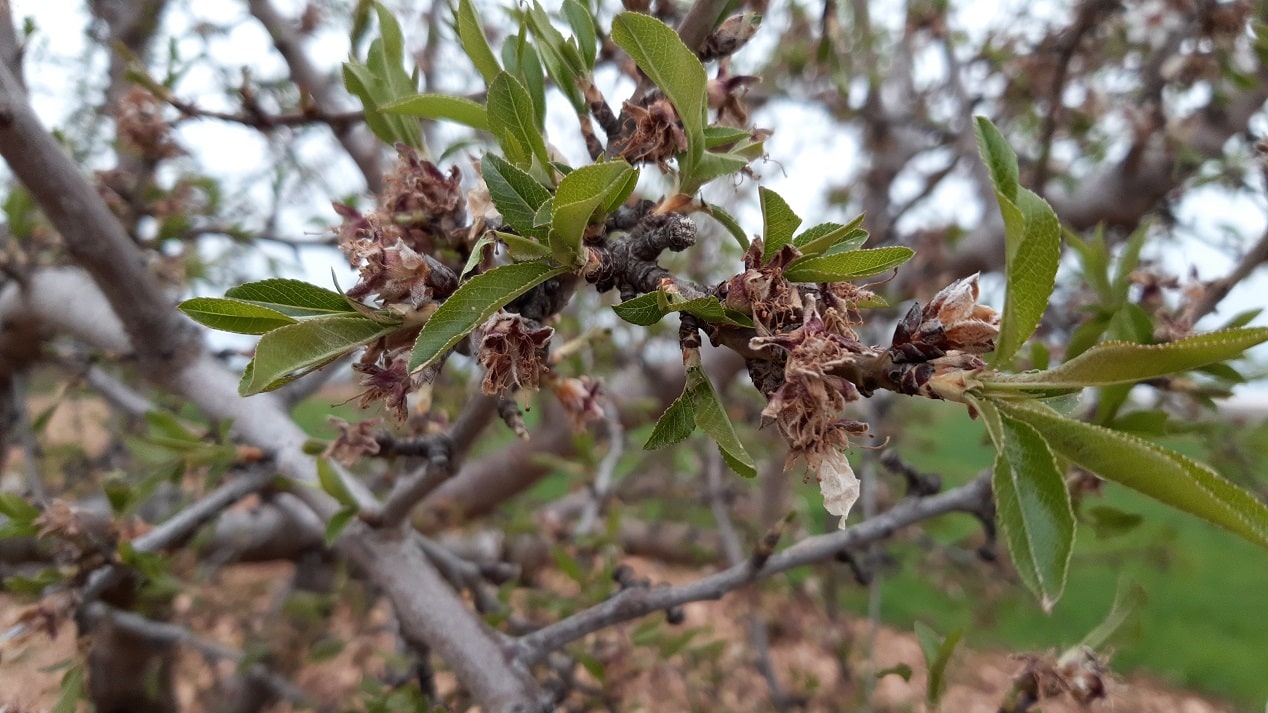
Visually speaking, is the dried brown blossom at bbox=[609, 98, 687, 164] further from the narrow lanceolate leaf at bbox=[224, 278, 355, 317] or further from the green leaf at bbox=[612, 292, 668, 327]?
the narrow lanceolate leaf at bbox=[224, 278, 355, 317]

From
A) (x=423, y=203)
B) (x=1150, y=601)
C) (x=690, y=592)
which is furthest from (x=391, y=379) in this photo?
(x=1150, y=601)

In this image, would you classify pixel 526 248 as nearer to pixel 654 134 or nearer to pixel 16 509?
pixel 654 134

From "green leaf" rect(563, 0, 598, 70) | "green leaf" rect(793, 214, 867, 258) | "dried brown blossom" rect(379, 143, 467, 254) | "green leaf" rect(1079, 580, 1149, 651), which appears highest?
"green leaf" rect(563, 0, 598, 70)

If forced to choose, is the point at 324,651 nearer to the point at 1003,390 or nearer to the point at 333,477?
the point at 333,477

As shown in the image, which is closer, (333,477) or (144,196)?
(333,477)

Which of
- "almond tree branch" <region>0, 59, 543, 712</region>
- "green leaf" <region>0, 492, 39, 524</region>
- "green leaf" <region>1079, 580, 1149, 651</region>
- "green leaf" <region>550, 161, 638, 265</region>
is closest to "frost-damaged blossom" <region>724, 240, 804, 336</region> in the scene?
"green leaf" <region>550, 161, 638, 265</region>

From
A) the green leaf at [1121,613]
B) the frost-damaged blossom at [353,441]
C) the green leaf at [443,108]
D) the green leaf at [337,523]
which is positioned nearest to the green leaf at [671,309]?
the green leaf at [443,108]

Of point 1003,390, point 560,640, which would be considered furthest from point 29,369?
point 1003,390
